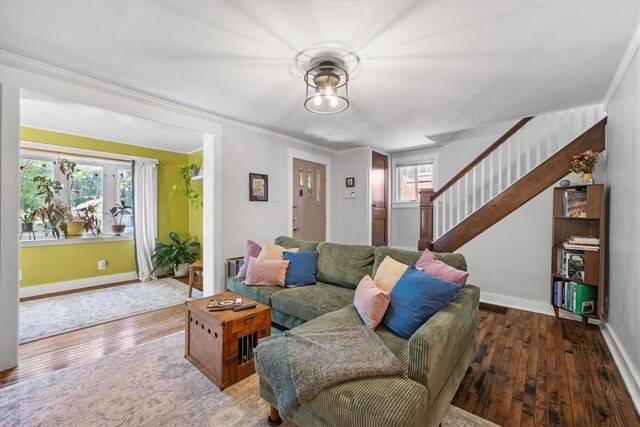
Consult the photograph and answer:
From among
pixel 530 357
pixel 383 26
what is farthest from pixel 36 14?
pixel 530 357

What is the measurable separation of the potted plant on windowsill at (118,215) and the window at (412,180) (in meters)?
5.05

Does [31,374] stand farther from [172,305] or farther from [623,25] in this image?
[623,25]

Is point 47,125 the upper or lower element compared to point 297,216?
upper

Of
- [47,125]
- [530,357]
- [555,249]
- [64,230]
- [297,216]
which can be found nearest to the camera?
[530,357]

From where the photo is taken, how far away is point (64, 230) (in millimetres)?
4156

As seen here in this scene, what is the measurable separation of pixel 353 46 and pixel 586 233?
3238mm

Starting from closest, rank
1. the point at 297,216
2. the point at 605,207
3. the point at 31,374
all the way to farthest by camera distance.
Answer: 1. the point at 31,374
2. the point at 605,207
3. the point at 297,216

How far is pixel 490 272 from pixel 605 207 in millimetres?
1355

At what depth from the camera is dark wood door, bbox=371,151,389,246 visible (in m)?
5.13

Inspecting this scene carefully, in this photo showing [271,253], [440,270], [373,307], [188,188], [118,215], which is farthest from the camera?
[188,188]

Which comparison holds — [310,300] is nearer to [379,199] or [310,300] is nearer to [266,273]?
[266,273]

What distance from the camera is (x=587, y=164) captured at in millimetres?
2840

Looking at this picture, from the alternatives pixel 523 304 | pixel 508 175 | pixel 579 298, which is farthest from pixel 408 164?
pixel 579 298

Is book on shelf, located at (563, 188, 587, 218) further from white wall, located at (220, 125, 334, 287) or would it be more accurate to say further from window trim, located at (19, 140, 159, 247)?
window trim, located at (19, 140, 159, 247)
